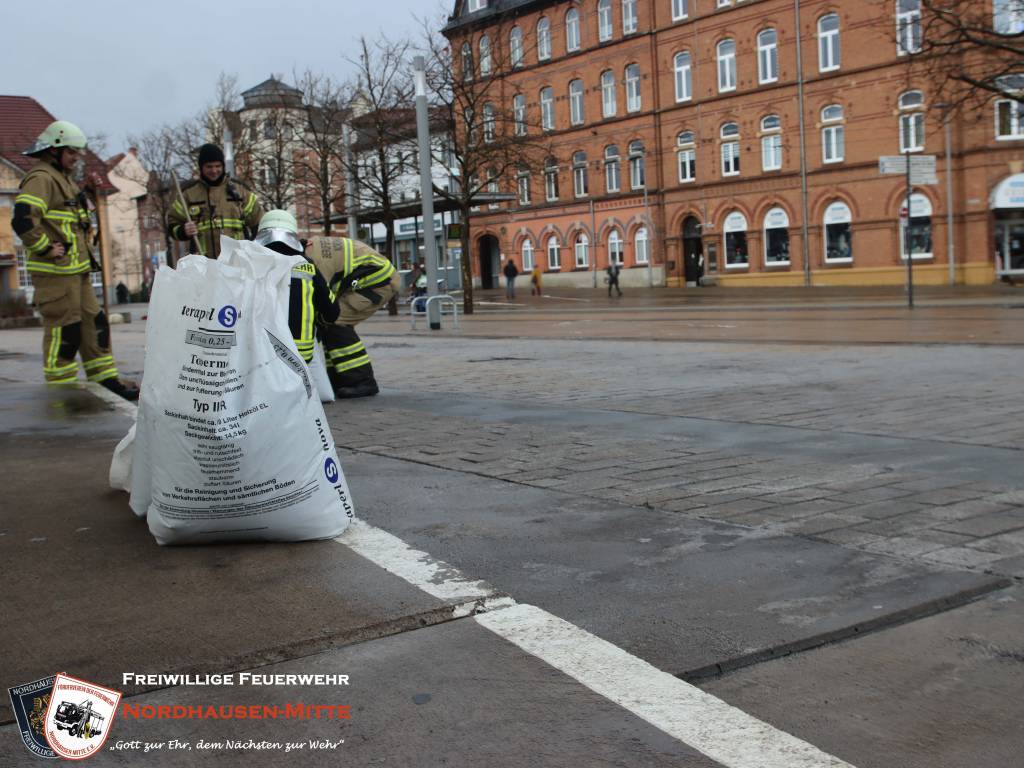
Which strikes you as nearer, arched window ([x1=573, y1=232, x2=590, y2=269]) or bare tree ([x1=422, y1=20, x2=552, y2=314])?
bare tree ([x1=422, y1=20, x2=552, y2=314])

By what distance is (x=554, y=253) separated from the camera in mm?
63812

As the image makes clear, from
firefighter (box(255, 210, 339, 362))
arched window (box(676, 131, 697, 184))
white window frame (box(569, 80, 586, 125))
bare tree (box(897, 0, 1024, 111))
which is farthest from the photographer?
white window frame (box(569, 80, 586, 125))

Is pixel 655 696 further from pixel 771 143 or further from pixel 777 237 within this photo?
pixel 771 143

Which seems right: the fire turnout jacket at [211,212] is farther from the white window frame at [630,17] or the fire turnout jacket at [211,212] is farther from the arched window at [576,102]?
the arched window at [576,102]

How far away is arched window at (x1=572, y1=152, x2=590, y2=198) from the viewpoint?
6162 cm

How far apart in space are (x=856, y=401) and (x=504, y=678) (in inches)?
258

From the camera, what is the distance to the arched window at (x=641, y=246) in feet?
191

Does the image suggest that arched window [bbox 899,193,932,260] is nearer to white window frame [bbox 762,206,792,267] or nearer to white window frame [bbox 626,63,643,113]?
white window frame [bbox 762,206,792,267]

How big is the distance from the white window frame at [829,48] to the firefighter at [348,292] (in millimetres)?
42305

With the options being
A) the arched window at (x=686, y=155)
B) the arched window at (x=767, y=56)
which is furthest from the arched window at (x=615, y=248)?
the arched window at (x=767, y=56)

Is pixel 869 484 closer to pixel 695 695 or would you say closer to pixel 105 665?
pixel 695 695

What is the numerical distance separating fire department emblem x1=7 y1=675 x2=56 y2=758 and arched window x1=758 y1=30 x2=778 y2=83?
51264 millimetres

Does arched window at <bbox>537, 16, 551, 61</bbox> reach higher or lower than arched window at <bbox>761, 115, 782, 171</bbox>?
higher

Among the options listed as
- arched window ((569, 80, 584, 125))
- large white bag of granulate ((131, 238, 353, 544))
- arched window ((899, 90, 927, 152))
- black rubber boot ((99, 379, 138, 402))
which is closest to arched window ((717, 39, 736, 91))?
arched window ((899, 90, 927, 152))
